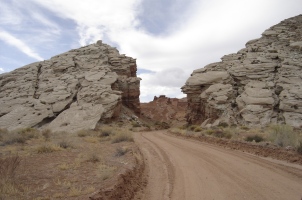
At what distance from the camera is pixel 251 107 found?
3212 cm

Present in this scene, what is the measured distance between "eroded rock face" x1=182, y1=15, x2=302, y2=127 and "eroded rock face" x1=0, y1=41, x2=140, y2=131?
11851 mm

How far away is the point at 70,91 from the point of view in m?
39.7

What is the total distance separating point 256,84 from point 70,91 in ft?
81.7

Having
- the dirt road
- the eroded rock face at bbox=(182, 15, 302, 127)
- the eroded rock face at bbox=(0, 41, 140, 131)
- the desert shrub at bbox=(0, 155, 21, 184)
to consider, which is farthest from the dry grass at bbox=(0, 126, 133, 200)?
the eroded rock face at bbox=(182, 15, 302, 127)

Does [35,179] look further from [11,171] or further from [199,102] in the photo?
[199,102]

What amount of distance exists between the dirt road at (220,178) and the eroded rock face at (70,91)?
20.4m

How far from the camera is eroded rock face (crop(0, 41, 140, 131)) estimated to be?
3484 centimetres

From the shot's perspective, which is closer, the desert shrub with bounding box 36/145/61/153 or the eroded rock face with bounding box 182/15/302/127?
the desert shrub with bounding box 36/145/61/153

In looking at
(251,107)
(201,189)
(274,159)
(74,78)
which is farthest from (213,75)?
(201,189)

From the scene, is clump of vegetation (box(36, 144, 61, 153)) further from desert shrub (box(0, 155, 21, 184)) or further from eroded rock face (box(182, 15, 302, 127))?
eroded rock face (box(182, 15, 302, 127))

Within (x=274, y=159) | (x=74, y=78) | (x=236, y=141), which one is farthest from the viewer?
(x=74, y=78)

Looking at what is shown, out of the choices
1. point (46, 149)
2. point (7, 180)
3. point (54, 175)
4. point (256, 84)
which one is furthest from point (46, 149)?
point (256, 84)

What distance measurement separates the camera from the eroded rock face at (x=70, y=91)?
3484cm

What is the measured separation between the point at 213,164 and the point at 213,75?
1113 inches
